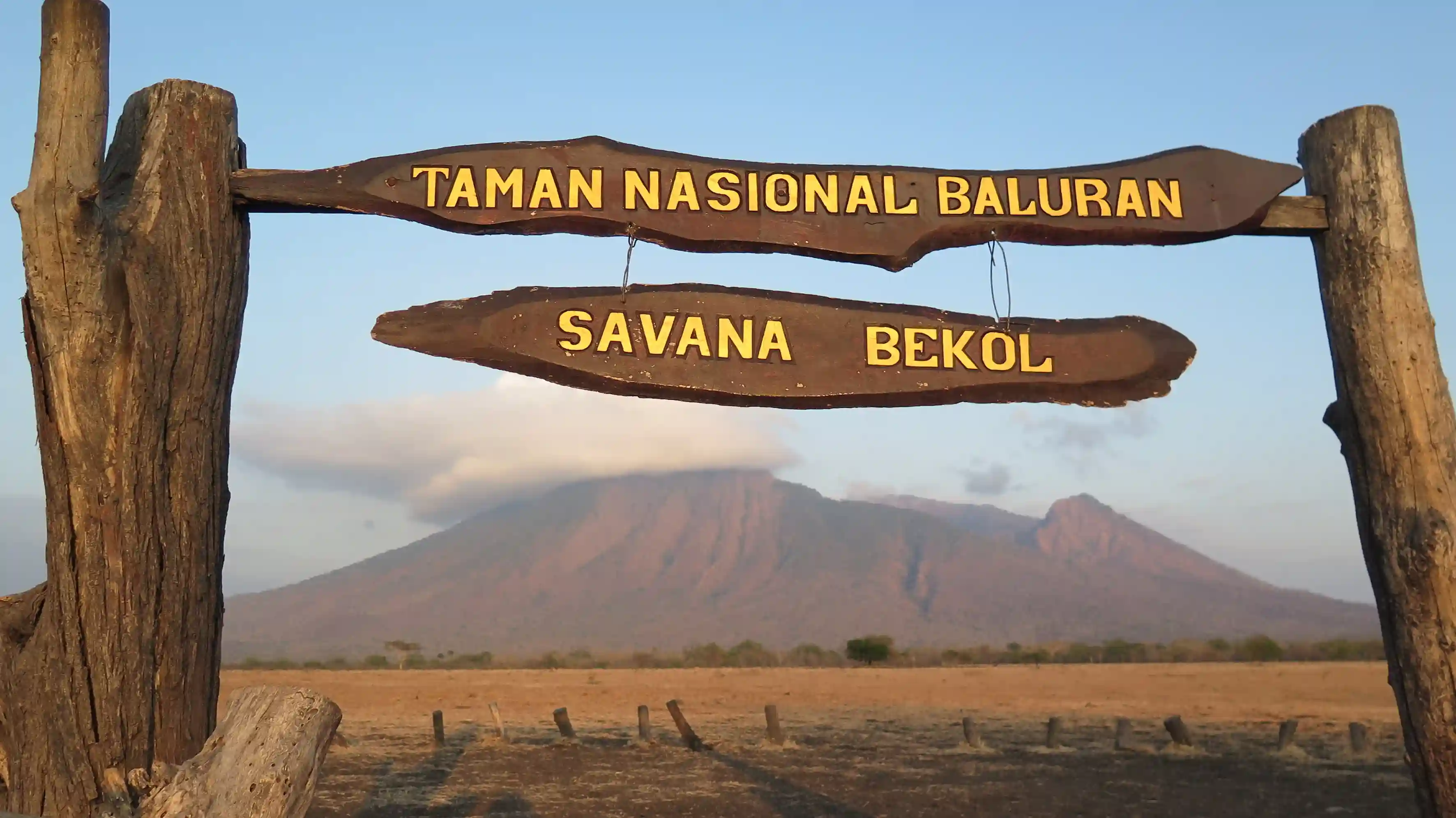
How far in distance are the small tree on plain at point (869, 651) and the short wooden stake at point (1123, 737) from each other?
3714 cm

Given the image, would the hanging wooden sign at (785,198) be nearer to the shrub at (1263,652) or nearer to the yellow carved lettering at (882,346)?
the yellow carved lettering at (882,346)

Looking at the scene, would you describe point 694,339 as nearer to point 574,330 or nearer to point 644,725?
point 574,330

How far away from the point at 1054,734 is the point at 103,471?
63.9ft

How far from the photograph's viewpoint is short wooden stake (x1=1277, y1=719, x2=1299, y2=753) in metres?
20.0

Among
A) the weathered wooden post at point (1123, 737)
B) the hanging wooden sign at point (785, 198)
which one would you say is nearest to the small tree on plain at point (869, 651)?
the weathered wooden post at point (1123, 737)

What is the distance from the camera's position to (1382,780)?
1641cm

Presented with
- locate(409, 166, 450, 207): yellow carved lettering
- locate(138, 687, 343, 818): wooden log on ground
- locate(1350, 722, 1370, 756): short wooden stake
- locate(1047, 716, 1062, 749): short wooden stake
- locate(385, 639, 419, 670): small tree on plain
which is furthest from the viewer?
locate(385, 639, 419, 670): small tree on plain

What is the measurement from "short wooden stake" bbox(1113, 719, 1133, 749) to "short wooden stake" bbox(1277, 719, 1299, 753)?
2.52m

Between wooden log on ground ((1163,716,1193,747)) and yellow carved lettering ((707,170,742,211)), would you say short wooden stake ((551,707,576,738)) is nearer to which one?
wooden log on ground ((1163,716,1193,747))

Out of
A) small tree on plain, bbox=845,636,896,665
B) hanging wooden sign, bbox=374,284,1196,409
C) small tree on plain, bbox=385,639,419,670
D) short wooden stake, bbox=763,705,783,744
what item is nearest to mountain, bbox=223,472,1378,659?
small tree on plain, bbox=385,639,419,670

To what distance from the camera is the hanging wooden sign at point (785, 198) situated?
505 centimetres

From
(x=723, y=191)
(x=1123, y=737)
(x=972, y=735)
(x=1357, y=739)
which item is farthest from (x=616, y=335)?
(x=1357, y=739)

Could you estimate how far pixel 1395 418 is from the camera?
16.1 feet

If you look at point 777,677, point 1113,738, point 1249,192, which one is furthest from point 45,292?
point 777,677
